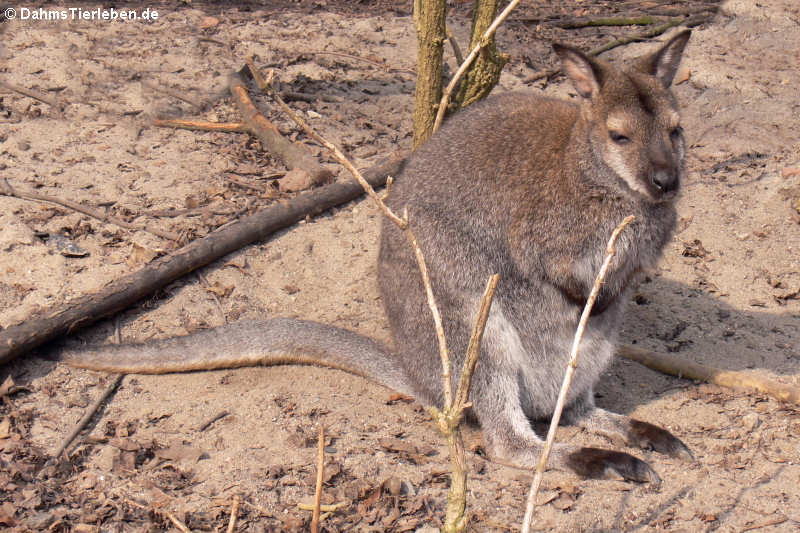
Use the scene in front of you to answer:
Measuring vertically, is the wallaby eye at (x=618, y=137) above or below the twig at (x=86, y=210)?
above

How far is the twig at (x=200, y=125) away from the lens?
665cm

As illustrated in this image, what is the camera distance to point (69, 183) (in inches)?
233

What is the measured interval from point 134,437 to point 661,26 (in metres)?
6.55

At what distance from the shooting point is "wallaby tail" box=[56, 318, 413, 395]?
4562 millimetres

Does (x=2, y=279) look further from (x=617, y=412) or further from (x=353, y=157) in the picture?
(x=617, y=412)

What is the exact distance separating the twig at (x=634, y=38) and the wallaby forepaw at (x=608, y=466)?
4361mm

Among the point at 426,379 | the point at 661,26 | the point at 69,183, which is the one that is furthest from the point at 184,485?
the point at 661,26

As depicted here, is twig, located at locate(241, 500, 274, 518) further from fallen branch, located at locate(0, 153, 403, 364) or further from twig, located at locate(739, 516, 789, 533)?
twig, located at locate(739, 516, 789, 533)

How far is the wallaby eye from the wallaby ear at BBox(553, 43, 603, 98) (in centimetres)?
25

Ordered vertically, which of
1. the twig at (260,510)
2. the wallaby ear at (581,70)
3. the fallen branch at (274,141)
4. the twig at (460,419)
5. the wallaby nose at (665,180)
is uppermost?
the wallaby ear at (581,70)

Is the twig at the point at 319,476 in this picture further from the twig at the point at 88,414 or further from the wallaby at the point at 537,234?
the twig at the point at 88,414

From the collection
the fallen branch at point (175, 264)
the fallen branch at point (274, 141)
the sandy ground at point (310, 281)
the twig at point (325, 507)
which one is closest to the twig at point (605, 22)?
the sandy ground at point (310, 281)

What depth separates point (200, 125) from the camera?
21.9 ft

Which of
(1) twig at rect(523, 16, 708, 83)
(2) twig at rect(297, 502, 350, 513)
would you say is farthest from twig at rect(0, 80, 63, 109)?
(2) twig at rect(297, 502, 350, 513)
